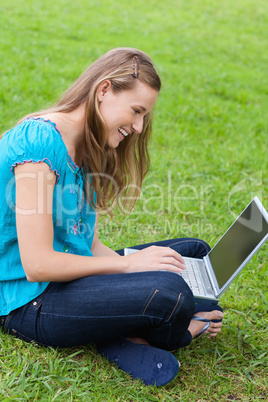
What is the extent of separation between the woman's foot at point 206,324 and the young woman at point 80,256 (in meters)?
0.02

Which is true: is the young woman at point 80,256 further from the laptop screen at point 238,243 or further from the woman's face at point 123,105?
the laptop screen at point 238,243

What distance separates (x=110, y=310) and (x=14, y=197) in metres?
0.59

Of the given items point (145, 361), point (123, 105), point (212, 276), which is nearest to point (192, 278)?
point (212, 276)

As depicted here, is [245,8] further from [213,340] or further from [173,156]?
[213,340]

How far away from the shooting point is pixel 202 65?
24.7 feet

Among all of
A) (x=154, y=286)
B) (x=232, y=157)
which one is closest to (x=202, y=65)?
(x=232, y=157)

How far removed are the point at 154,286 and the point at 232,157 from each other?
123 inches

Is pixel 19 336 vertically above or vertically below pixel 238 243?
below

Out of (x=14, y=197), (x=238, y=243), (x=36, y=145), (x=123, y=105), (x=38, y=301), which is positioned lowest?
(x=38, y=301)

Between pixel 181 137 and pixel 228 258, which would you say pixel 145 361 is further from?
pixel 181 137

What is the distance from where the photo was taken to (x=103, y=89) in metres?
2.13

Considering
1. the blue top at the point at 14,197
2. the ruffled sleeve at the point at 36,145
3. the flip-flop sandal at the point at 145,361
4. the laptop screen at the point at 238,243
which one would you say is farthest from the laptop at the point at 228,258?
the ruffled sleeve at the point at 36,145

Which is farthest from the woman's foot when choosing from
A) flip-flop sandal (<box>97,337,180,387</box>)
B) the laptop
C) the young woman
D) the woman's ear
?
the woman's ear

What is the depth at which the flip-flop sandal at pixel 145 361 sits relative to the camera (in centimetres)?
207
